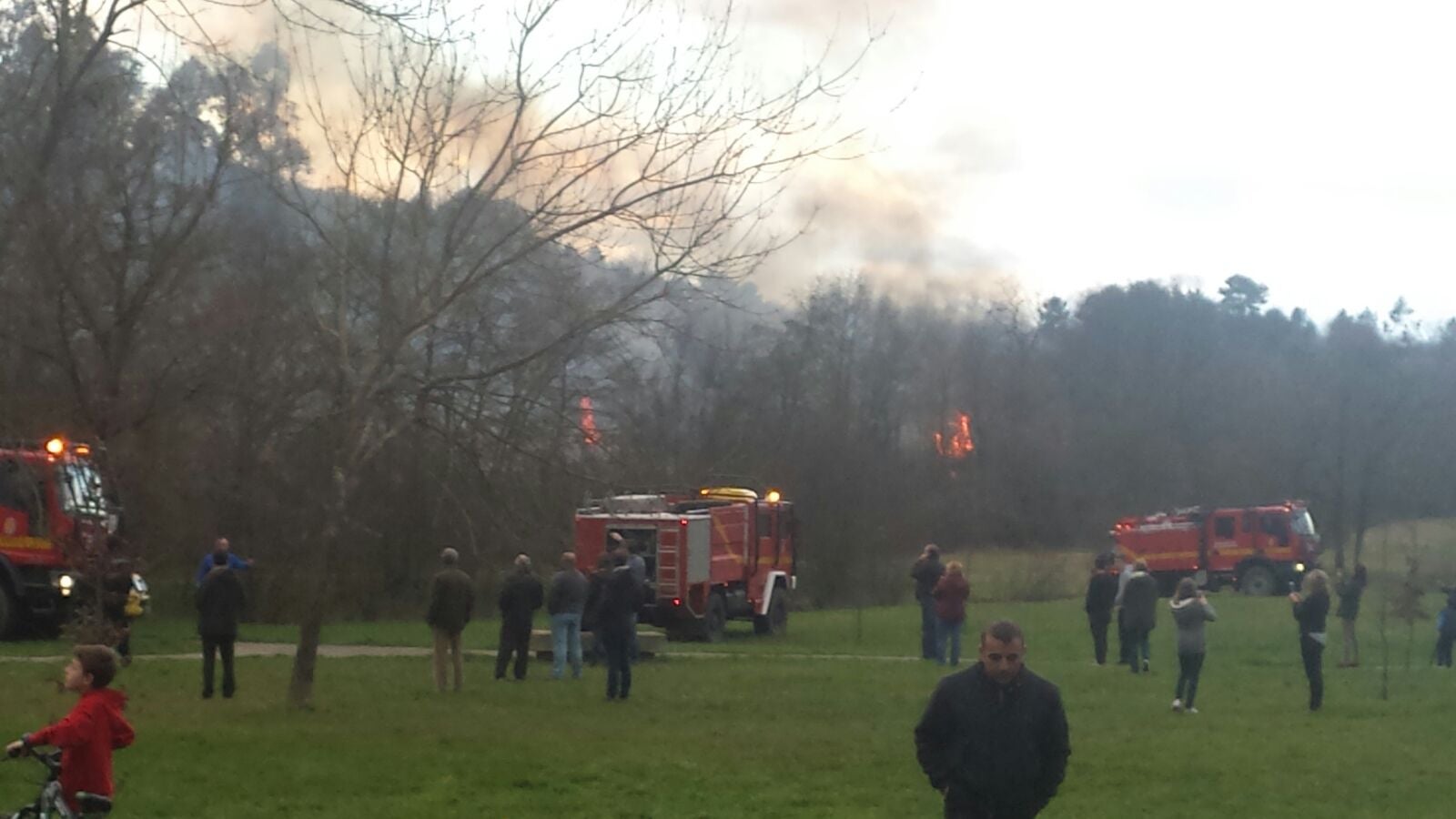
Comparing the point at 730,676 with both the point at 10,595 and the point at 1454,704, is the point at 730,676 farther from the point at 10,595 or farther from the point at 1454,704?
the point at 10,595

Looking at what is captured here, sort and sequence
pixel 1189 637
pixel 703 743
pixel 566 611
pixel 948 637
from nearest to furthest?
pixel 703 743, pixel 1189 637, pixel 566 611, pixel 948 637

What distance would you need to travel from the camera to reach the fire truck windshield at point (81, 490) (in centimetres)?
2112

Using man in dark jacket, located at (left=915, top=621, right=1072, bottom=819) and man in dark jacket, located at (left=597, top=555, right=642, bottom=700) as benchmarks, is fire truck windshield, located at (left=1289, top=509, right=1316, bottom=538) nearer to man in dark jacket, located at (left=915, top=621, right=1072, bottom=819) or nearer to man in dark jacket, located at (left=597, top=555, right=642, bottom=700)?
man in dark jacket, located at (left=597, top=555, right=642, bottom=700)

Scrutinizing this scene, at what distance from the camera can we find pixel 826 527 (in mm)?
54062

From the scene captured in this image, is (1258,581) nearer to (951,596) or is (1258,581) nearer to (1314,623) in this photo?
(951,596)

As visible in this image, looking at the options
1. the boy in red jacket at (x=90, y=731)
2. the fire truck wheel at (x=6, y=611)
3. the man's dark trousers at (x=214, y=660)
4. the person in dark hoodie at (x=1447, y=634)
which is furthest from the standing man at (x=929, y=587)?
the boy in red jacket at (x=90, y=731)

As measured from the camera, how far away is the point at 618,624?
19.4m

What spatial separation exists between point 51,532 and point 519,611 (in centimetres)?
842

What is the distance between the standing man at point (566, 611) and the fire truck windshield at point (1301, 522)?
3673 cm

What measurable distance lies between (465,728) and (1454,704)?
42.3ft

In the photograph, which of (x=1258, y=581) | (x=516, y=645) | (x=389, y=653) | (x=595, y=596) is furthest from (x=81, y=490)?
(x=1258, y=581)

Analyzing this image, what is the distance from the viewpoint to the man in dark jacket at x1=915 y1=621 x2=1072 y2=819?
658 centimetres

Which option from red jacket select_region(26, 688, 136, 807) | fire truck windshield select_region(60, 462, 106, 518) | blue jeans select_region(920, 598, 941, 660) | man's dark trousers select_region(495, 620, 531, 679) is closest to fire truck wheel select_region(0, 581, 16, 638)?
fire truck windshield select_region(60, 462, 106, 518)

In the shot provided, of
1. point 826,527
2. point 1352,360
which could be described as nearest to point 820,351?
point 826,527
